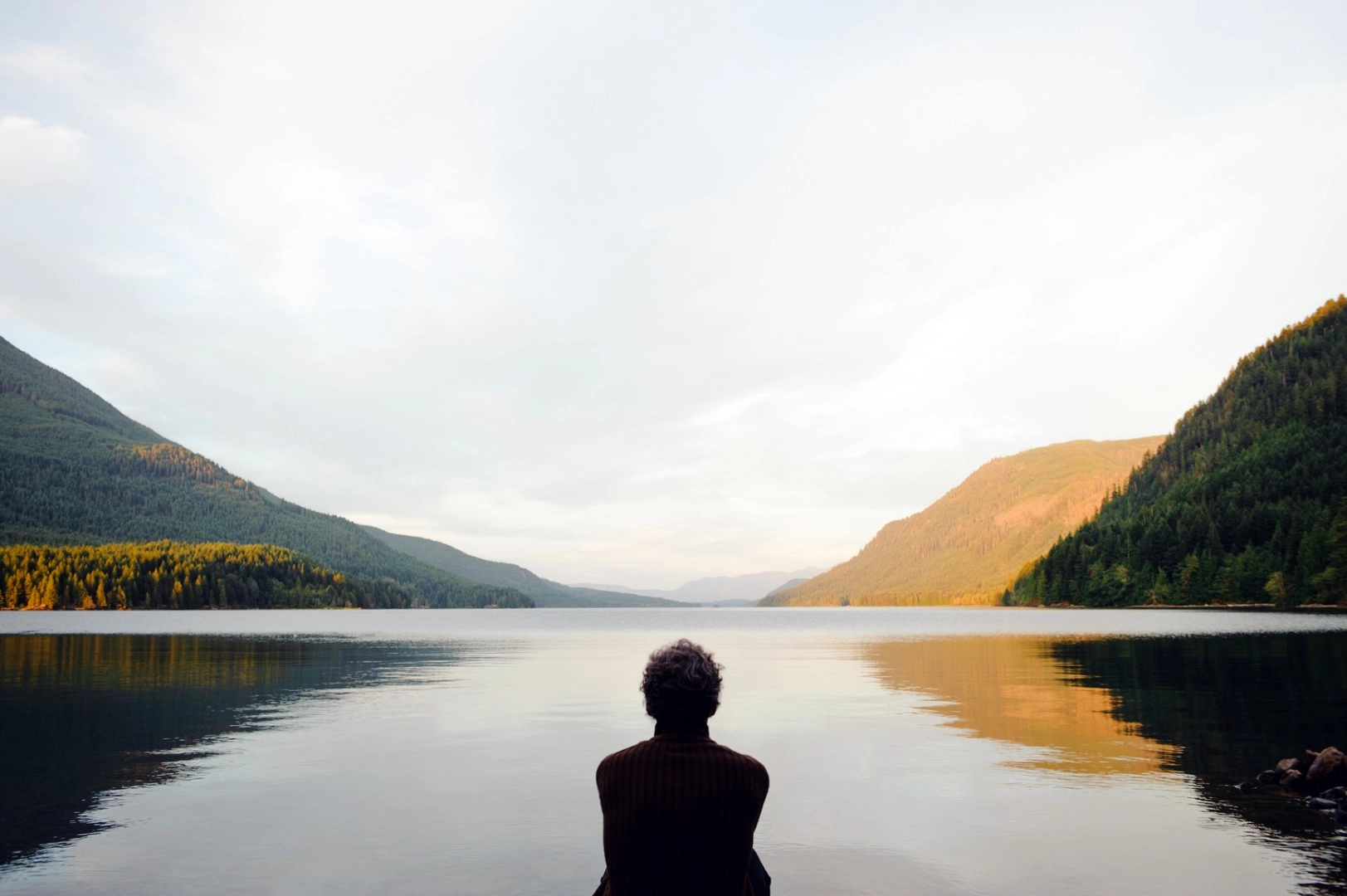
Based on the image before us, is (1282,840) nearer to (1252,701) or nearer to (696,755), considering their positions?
(696,755)

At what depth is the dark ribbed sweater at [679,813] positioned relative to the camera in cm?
690

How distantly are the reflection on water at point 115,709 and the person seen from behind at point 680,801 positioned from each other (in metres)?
15.2

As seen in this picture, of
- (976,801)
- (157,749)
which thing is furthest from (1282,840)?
(157,749)

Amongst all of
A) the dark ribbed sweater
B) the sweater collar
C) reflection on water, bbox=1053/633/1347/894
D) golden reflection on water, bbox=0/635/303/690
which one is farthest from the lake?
the sweater collar

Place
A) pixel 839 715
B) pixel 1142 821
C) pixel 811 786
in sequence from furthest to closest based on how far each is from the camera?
pixel 839 715 < pixel 811 786 < pixel 1142 821

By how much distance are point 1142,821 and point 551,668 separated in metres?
48.4

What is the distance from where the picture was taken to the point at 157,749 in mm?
27438

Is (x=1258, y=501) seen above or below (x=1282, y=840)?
above

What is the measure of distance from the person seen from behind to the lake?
9608 millimetres

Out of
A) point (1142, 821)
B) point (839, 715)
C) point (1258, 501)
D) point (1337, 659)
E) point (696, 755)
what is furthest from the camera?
point (1258, 501)

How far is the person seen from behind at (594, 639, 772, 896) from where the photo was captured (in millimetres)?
6902

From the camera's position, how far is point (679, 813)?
6891 millimetres

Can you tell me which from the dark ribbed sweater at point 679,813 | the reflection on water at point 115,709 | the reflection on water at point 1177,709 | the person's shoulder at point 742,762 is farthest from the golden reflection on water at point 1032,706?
the reflection on water at point 115,709

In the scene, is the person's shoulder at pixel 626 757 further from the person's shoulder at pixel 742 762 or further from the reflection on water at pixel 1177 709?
the reflection on water at pixel 1177 709
